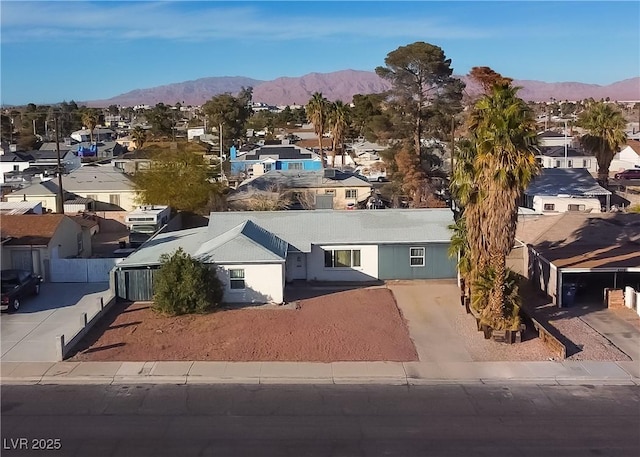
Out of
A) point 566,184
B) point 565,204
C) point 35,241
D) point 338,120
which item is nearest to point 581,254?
point 565,204

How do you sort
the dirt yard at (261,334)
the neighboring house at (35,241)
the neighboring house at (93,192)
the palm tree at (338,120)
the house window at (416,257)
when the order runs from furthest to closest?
the palm tree at (338,120)
the neighboring house at (93,192)
the house window at (416,257)
the neighboring house at (35,241)
the dirt yard at (261,334)

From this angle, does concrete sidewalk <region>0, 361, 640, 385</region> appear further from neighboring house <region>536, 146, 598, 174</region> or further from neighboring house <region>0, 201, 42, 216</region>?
neighboring house <region>536, 146, 598, 174</region>

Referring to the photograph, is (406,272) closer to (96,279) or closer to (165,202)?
(96,279)

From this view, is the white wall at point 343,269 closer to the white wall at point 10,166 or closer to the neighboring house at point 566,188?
the neighboring house at point 566,188

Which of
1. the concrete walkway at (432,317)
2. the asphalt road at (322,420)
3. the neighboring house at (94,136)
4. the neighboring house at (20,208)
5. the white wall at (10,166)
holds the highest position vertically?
the neighboring house at (94,136)

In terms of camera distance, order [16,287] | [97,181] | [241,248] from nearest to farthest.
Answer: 1. [16,287]
2. [241,248]
3. [97,181]

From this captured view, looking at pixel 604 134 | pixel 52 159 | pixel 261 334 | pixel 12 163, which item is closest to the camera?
Answer: pixel 261 334

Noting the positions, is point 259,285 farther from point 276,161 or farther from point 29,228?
point 276,161

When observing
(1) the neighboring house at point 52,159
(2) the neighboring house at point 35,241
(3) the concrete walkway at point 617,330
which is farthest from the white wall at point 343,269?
(1) the neighboring house at point 52,159
